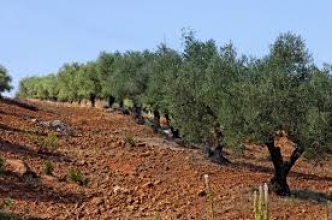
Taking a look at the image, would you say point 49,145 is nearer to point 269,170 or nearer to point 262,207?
point 269,170

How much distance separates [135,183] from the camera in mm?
A: 19109

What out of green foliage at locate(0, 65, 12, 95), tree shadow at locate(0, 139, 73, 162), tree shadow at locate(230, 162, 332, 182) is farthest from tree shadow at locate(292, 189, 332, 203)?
green foliage at locate(0, 65, 12, 95)

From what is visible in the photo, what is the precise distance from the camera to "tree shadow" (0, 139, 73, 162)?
68.9 feet

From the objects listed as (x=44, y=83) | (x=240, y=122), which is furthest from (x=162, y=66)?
(x=44, y=83)

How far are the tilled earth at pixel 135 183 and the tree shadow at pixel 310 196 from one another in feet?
0.14

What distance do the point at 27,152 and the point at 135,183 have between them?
16.0 ft

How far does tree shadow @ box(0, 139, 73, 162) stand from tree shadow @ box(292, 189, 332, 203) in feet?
27.8

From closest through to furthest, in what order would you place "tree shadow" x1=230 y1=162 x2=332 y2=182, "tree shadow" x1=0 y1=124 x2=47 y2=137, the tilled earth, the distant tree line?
the tilled earth → the distant tree line → "tree shadow" x1=230 y1=162 x2=332 y2=182 → "tree shadow" x1=0 y1=124 x2=47 y2=137

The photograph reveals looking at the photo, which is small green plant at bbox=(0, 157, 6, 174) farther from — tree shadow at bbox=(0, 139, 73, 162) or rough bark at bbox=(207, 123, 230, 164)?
rough bark at bbox=(207, 123, 230, 164)

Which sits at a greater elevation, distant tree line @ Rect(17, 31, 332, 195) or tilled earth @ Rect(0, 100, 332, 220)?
distant tree line @ Rect(17, 31, 332, 195)

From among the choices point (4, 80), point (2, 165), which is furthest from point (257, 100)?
point (4, 80)

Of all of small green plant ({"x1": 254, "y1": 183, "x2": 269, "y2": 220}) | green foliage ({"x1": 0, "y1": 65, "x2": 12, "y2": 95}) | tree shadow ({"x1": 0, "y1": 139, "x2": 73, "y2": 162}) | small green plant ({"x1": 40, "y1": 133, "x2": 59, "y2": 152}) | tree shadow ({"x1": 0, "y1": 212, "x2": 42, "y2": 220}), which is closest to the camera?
small green plant ({"x1": 254, "y1": 183, "x2": 269, "y2": 220})

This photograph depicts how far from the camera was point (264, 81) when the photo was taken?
19328 mm

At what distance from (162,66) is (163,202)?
63.6 ft
